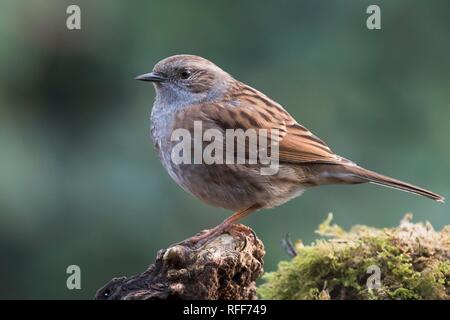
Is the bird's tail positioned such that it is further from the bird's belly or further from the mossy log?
the mossy log

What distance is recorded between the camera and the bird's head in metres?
6.20

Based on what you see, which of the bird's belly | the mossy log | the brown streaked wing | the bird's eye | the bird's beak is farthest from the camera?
the bird's eye

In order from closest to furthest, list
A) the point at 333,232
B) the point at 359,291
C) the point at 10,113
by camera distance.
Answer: the point at 359,291, the point at 333,232, the point at 10,113

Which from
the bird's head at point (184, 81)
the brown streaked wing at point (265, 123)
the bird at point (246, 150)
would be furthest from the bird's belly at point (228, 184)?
the bird's head at point (184, 81)

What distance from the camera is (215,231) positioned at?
17.8 feet

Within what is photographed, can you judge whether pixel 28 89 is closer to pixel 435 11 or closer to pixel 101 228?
pixel 101 228

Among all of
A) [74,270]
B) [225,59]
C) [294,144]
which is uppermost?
[225,59]

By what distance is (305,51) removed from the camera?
24.2 feet

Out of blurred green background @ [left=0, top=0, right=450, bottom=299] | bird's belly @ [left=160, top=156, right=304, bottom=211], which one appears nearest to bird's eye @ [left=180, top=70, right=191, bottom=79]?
bird's belly @ [left=160, top=156, right=304, bottom=211]

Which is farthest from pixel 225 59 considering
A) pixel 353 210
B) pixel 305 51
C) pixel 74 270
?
pixel 74 270

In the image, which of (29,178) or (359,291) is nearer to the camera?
(359,291)

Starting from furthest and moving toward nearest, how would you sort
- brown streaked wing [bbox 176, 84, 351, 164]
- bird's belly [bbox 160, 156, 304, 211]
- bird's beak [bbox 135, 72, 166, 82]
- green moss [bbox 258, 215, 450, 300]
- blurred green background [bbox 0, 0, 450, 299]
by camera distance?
blurred green background [bbox 0, 0, 450, 299] → bird's beak [bbox 135, 72, 166, 82] → brown streaked wing [bbox 176, 84, 351, 164] → bird's belly [bbox 160, 156, 304, 211] → green moss [bbox 258, 215, 450, 300]

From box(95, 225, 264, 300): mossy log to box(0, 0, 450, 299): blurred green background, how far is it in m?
1.82

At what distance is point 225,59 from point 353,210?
1819mm
